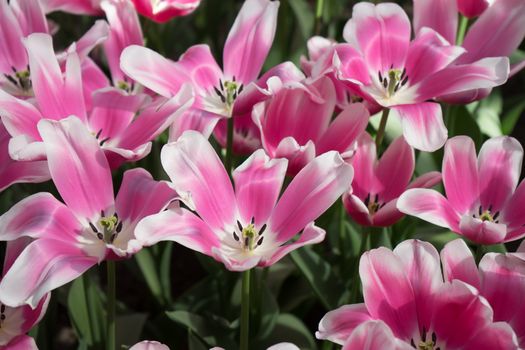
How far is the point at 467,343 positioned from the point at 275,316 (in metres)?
0.41

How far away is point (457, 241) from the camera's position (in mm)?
966

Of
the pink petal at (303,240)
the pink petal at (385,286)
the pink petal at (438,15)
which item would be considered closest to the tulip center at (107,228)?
the pink petal at (303,240)

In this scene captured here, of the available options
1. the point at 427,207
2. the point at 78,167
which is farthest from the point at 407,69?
the point at 78,167

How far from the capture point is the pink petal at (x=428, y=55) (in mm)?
1228

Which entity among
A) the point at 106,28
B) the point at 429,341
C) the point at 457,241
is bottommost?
the point at 429,341

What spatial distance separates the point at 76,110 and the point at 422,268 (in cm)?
51

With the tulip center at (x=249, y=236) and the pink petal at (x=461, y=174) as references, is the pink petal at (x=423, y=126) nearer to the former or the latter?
the pink petal at (x=461, y=174)

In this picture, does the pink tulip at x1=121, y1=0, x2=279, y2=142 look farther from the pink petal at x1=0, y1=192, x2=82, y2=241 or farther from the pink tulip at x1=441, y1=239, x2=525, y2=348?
the pink tulip at x1=441, y1=239, x2=525, y2=348

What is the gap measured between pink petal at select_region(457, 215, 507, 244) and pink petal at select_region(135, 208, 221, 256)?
0.29 m

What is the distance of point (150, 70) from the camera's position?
1189mm

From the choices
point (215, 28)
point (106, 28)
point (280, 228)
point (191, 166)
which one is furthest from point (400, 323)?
point (215, 28)

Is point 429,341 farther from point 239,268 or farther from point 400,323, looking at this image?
point 239,268

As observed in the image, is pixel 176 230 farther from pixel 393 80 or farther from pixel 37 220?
pixel 393 80

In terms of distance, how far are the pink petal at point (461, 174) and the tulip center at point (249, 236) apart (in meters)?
0.24
